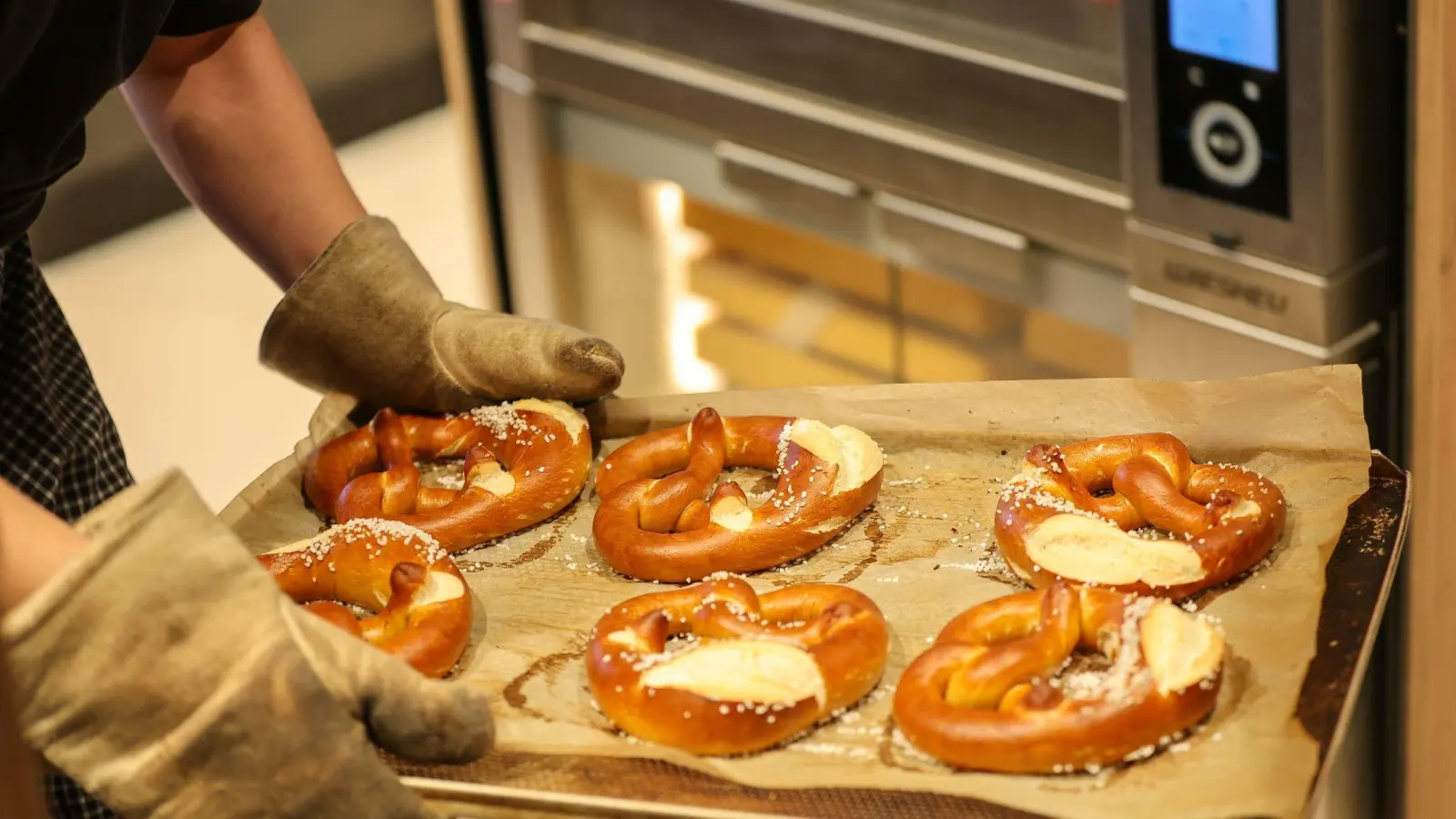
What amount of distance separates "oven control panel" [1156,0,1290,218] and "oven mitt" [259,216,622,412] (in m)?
0.81

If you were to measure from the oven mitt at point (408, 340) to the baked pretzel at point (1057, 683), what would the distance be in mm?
467

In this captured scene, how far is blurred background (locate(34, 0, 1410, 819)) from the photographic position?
5.92ft

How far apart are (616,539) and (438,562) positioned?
0.49ft

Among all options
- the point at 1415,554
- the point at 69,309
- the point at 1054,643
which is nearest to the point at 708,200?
the point at 1415,554

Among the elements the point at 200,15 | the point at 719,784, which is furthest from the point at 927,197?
the point at 719,784

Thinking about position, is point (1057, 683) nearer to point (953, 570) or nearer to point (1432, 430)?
point (953, 570)

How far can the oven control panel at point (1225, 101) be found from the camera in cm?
176

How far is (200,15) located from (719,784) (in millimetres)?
871

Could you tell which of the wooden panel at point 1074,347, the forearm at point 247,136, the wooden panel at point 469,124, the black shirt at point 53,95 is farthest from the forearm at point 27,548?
the wooden panel at point 469,124

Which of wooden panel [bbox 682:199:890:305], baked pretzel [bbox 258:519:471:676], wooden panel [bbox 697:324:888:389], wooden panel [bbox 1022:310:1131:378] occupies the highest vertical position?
baked pretzel [bbox 258:519:471:676]

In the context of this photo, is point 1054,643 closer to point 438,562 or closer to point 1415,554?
point 438,562

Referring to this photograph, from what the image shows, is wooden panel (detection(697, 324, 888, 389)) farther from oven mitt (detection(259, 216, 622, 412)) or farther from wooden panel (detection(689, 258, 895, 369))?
oven mitt (detection(259, 216, 622, 412))

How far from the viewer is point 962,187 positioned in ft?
7.22

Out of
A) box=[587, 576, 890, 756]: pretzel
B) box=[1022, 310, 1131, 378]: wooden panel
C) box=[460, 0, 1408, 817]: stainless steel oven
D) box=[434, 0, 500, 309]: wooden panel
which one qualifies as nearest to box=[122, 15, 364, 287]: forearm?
box=[587, 576, 890, 756]: pretzel
